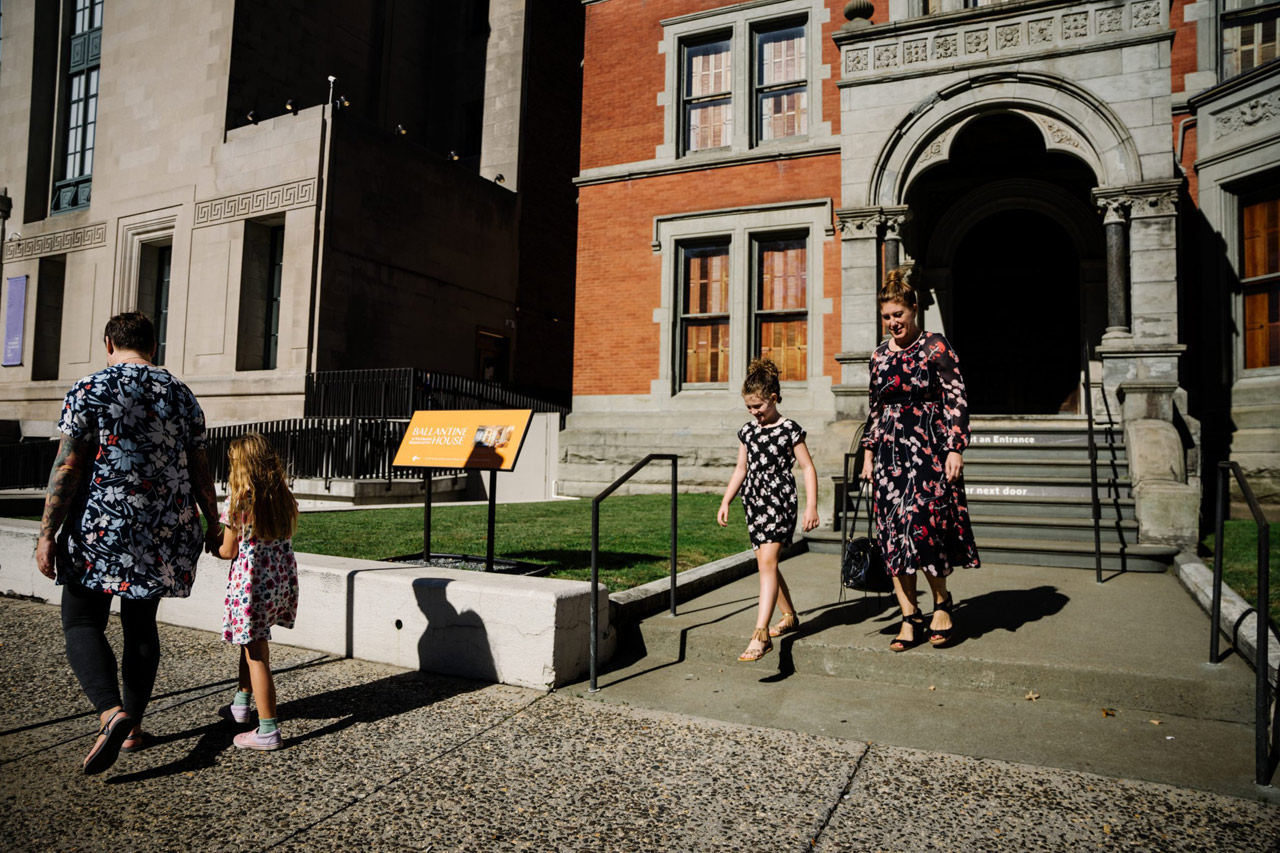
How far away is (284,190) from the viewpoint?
763 inches

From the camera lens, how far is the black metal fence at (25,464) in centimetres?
1862

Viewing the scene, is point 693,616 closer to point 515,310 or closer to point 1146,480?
point 1146,480

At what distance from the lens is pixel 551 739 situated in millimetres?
4035

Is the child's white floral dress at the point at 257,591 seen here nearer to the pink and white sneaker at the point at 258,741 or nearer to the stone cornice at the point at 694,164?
the pink and white sneaker at the point at 258,741

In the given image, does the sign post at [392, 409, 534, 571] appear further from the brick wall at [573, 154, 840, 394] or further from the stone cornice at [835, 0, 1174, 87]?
the brick wall at [573, 154, 840, 394]

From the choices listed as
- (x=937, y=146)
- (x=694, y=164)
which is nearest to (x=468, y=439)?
(x=937, y=146)

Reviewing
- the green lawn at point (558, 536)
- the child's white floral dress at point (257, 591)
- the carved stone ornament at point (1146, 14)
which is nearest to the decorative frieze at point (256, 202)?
the green lawn at point (558, 536)

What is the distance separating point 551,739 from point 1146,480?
6.68 m

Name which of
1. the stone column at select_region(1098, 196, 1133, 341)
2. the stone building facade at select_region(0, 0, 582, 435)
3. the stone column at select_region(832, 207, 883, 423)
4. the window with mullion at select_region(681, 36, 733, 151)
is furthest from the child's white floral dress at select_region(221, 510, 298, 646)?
the stone building facade at select_region(0, 0, 582, 435)

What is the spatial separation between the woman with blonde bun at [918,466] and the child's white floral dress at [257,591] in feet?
11.1

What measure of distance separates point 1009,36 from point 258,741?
1112cm

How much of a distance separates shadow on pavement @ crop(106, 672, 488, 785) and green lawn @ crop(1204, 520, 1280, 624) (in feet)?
15.8

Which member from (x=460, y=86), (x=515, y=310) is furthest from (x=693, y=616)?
(x=460, y=86)

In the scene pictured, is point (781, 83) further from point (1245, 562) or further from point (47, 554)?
point (47, 554)
